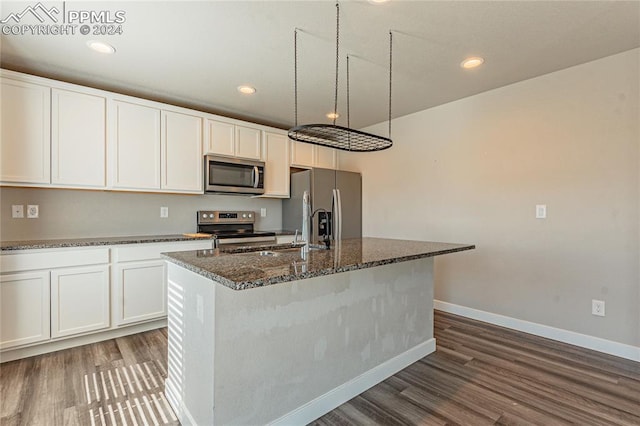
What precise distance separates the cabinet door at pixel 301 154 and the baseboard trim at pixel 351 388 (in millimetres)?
2880

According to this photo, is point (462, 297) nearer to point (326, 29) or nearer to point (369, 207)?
point (369, 207)

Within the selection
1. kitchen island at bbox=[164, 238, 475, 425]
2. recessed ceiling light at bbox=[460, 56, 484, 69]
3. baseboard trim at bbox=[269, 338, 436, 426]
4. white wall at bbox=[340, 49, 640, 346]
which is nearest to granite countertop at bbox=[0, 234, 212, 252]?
kitchen island at bbox=[164, 238, 475, 425]

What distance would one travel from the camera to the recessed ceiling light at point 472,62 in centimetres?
262

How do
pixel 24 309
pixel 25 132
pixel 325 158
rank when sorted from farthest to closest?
pixel 325 158, pixel 25 132, pixel 24 309

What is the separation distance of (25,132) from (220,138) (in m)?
1.71

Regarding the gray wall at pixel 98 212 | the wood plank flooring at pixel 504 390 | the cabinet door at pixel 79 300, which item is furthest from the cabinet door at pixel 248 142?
the wood plank flooring at pixel 504 390

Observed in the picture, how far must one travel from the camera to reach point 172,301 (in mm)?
1898

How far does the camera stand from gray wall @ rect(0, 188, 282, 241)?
2.84 metres

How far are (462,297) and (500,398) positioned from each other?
169cm

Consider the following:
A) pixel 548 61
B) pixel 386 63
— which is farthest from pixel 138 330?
pixel 548 61

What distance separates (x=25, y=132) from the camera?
8.50 feet

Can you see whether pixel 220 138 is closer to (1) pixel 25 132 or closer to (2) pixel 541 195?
(1) pixel 25 132

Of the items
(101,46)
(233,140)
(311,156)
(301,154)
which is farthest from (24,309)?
(311,156)

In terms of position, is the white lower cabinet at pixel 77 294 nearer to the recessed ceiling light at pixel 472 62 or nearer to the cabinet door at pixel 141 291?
the cabinet door at pixel 141 291
